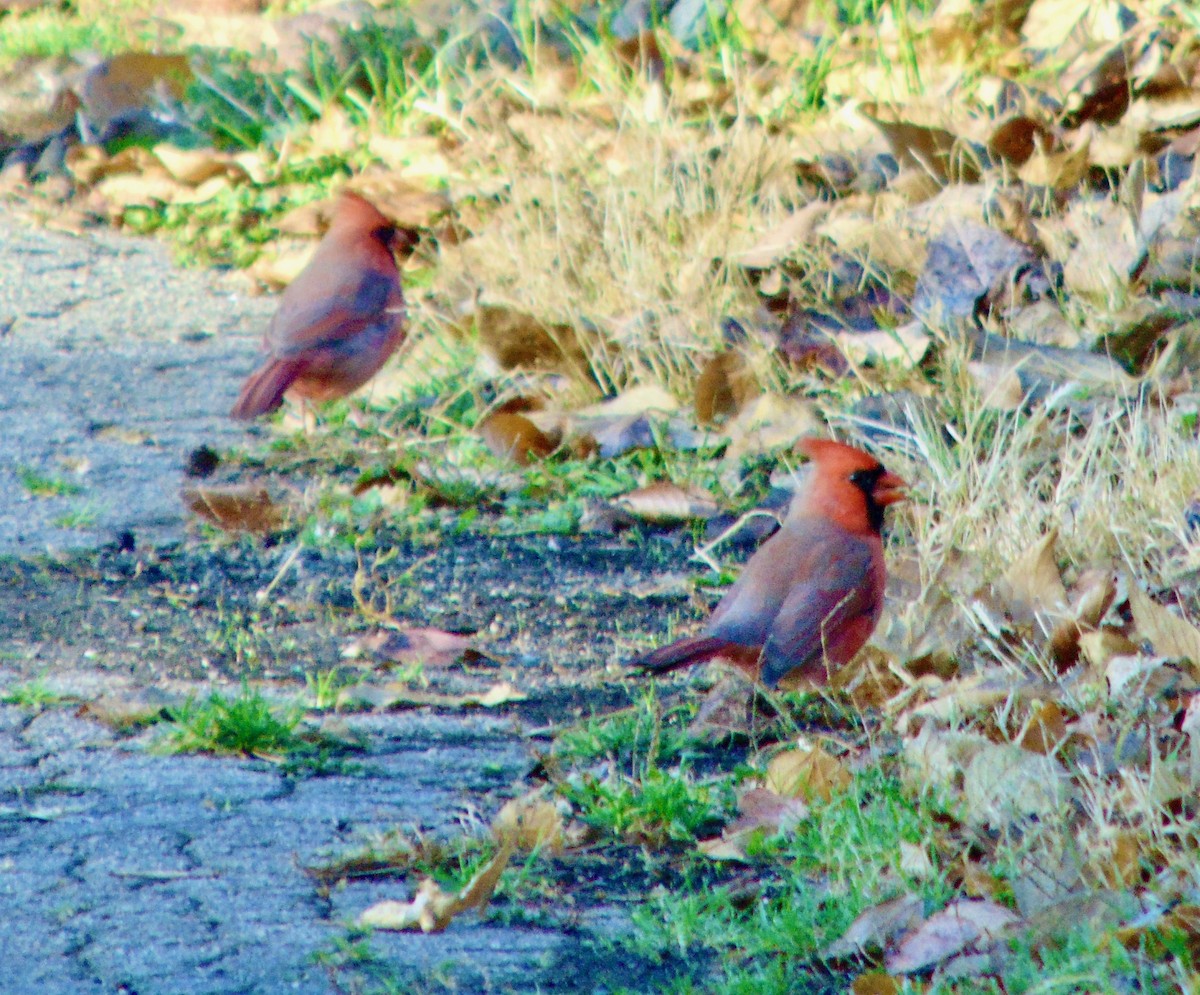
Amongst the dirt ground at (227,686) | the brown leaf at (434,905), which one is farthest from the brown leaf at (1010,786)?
the brown leaf at (434,905)

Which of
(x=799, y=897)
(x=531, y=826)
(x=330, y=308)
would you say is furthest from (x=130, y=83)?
(x=799, y=897)

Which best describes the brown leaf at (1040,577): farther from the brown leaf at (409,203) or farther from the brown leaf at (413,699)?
the brown leaf at (409,203)

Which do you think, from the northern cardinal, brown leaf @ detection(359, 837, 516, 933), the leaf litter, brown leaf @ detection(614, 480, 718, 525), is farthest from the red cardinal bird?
brown leaf @ detection(359, 837, 516, 933)

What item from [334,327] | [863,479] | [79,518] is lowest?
[79,518]

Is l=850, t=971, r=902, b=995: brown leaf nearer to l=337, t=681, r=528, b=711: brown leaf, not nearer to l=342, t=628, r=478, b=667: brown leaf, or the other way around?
l=337, t=681, r=528, b=711: brown leaf

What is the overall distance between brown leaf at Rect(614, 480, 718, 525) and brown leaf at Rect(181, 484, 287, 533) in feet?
2.81

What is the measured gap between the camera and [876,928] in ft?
7.09

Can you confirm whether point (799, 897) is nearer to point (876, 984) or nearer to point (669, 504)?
point (876, 984)

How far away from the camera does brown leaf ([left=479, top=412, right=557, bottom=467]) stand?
4.49m

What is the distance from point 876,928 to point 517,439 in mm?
2507

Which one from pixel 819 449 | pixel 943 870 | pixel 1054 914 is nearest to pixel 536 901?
pixel 943 870

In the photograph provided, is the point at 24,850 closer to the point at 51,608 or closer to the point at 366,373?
the point at 51,608

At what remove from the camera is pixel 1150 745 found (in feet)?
7.73

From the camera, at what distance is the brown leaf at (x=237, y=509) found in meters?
4.09
